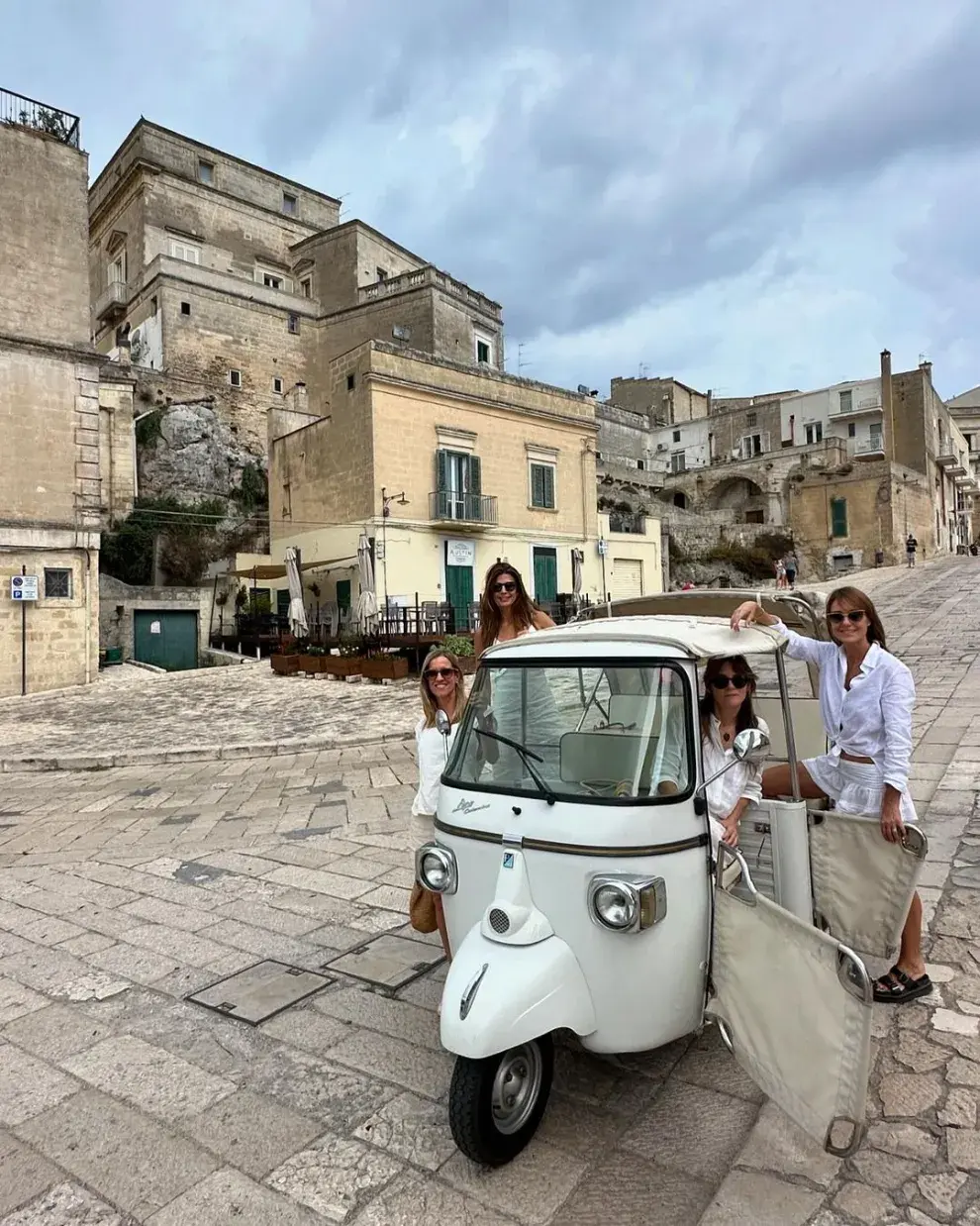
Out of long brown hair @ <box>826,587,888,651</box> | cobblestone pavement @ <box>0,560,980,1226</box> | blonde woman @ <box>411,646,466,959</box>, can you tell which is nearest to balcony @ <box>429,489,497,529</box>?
cobblestone pavement @ <box>0,560,980,1226</box>

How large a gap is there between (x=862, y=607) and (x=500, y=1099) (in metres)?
2.27

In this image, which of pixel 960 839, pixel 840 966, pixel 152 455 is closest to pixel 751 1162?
pixel 840 966

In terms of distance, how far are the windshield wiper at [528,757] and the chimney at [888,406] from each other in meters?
46.9

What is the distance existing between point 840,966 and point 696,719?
32.4 inches

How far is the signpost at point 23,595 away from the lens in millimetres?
15492

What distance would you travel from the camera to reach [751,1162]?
2262 mm

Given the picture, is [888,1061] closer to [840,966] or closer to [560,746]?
[840,966]

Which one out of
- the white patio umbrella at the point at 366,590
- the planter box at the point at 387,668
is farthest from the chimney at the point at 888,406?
the planter box at the point at 387,668

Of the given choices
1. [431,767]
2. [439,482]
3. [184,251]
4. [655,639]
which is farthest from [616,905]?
[184,251]

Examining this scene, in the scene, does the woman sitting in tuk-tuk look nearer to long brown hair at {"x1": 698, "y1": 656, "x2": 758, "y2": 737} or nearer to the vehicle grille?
long brown hair at {"x1": 698, "y1": 656, "x2": 758, "y2": 737}

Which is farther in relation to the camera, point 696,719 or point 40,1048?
point 40,1048

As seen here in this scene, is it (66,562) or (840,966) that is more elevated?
(66,562)

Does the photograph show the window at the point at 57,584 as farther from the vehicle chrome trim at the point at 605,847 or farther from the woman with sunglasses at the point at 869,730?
the woman with sunglasses at the point at 869,730

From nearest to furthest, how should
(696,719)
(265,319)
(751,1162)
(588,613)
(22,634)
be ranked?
1. (751,1162)
2. (696,719)
3. (588,613)
4. (22,634)
5. (265,319)
